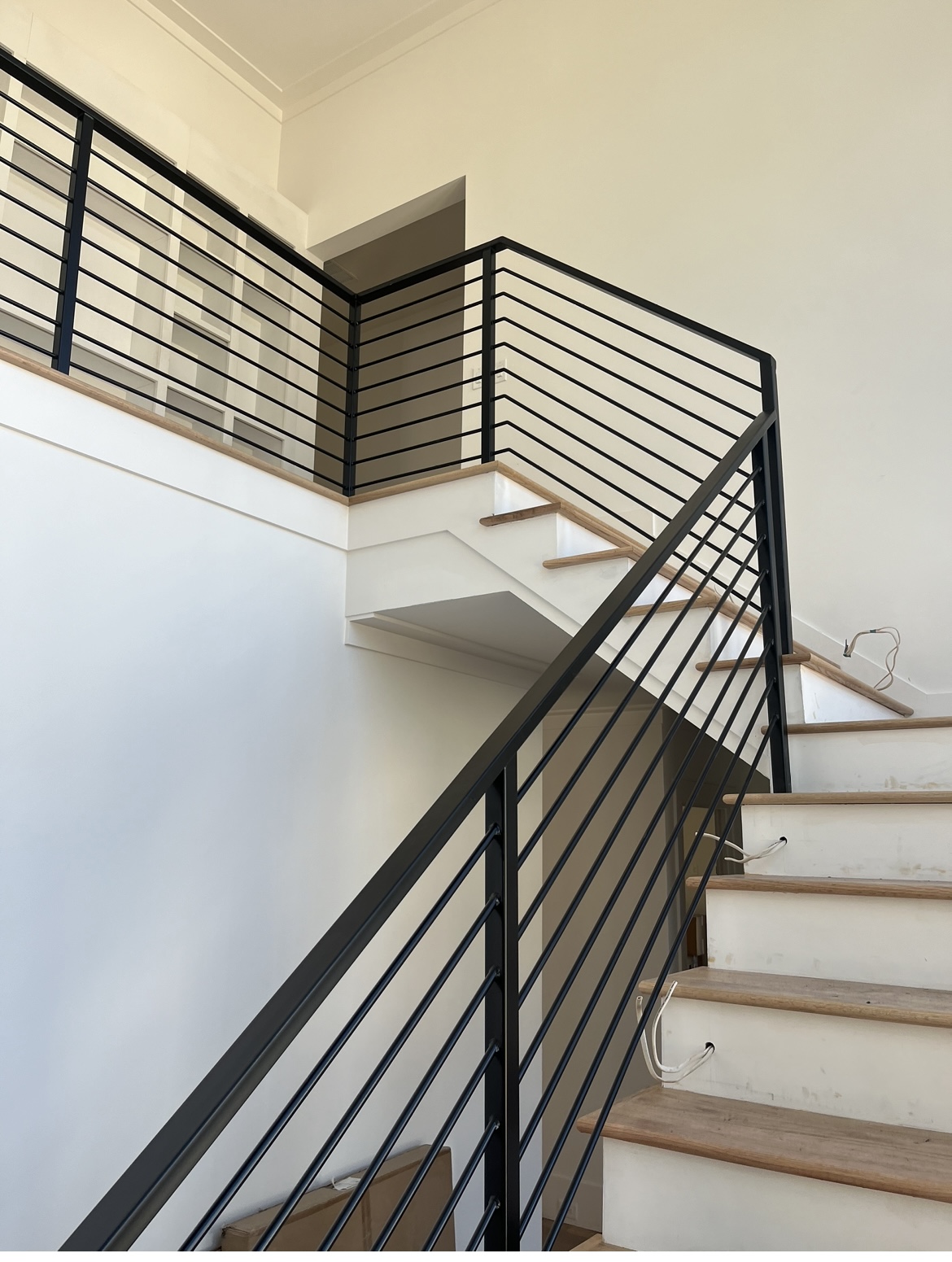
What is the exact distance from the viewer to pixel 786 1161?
1.27 meters

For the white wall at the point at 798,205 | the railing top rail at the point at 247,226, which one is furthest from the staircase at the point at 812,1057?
the white wall at the point at 798,205

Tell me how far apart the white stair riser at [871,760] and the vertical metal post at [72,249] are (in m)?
2.28

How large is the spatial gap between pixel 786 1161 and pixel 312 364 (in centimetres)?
521

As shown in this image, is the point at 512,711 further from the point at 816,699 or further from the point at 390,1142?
the point at 816,699

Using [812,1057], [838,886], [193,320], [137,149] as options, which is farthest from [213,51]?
[812,1057]

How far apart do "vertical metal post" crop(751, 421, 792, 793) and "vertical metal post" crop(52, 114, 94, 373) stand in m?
1.97

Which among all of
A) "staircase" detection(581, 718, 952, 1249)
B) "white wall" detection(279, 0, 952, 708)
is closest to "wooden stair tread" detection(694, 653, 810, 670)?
"staircase" detection(581, 718, 952, 1249)

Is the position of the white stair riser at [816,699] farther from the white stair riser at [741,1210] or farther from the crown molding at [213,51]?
the crown molding at [213,51]

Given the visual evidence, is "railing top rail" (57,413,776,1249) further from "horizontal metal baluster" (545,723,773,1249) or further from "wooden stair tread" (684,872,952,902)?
"wooden stair tread" (684,872,952,902)

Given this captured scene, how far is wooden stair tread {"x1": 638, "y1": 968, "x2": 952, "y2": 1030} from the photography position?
4.72 ft

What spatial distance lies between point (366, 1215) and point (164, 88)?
5.54m

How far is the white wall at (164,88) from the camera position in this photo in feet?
13.6

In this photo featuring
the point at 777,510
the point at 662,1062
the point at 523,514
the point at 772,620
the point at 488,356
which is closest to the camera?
the point at 662,1062

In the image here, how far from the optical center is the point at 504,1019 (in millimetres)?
1233
